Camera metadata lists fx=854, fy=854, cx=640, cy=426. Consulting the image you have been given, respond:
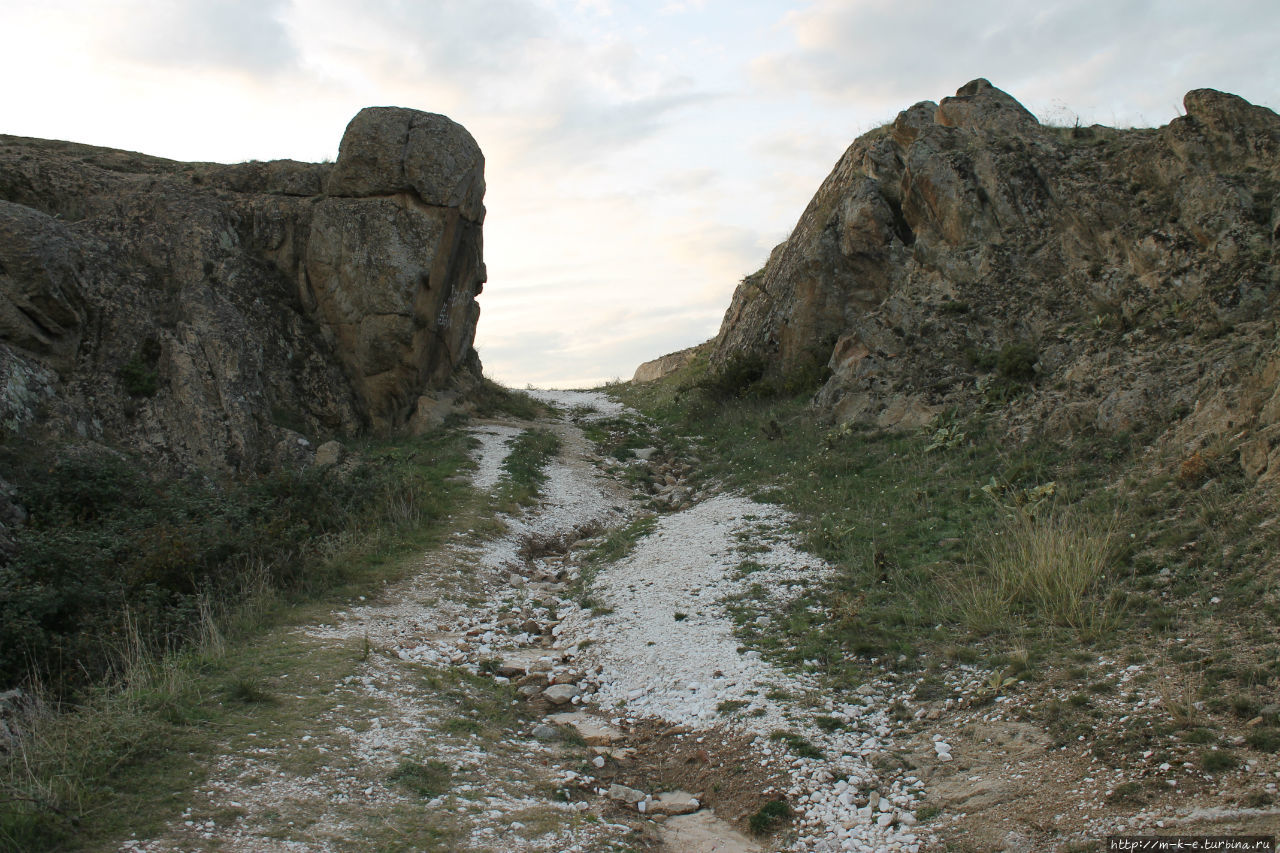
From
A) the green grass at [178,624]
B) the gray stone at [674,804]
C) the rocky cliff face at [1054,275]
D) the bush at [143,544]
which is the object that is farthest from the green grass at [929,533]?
the bush at [143,544]

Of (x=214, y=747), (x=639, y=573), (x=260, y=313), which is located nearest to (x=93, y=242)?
(x=260, y=313)

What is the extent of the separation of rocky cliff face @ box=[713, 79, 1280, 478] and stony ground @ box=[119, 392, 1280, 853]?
5223mm

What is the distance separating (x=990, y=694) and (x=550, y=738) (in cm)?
368

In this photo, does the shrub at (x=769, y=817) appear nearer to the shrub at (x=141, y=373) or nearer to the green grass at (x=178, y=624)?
the green grass at (x=178, y=624)

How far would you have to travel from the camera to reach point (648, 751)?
7.11 metres

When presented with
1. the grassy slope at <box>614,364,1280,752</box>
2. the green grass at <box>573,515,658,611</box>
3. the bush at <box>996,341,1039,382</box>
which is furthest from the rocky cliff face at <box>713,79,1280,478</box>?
the green grass at <box>573,515,658,611</box>

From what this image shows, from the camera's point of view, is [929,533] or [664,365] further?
[664,365]

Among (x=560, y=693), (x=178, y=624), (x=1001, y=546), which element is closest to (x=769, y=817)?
(x=560, y=693)

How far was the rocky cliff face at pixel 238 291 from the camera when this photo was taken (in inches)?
573

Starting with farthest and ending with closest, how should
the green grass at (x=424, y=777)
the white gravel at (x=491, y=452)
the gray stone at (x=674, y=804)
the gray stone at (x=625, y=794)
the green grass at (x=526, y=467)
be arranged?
the white gravel at (x=491, y=452) < the green grass at (x=526, y=467) < the gray stone at (x=625, y=794) < the gray stone at (x=674, y=804) < the green grass at (x=424, y=777)

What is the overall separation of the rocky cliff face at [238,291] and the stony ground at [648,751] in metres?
7.39

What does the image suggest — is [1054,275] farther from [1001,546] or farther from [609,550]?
[609,550]

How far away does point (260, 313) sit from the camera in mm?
19453

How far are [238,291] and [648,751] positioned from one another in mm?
16155
